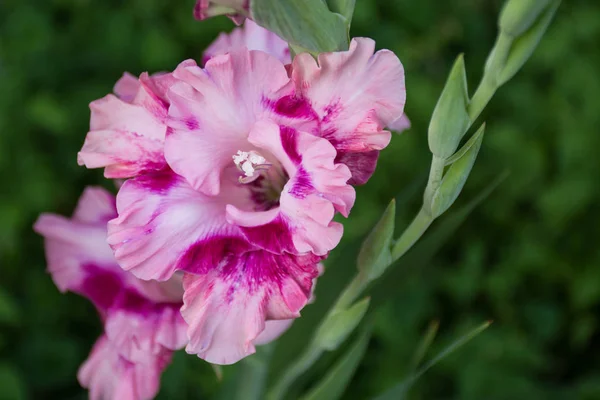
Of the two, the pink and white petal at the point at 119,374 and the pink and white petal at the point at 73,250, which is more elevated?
the pink and white petal at the point at 73,250

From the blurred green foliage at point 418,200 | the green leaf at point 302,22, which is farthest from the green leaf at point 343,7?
the blurred green foliage at point 418,200

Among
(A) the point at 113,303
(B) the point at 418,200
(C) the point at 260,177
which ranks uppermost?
(C) the point at 260,177

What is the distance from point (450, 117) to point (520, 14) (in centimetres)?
7

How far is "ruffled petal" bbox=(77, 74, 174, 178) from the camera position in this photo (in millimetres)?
482

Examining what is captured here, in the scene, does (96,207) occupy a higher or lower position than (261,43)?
lower

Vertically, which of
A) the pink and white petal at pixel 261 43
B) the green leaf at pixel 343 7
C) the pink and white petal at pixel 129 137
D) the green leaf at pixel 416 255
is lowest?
the green leaf at pixel 416 255

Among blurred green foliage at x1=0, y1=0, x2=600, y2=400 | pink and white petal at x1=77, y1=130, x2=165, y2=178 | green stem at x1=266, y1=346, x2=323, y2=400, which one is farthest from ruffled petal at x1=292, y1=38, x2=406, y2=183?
blurred green foliage at x1=0, y1=0, x2=600, y2=400

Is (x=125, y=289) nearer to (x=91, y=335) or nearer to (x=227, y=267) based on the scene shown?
(x=227, y=267)

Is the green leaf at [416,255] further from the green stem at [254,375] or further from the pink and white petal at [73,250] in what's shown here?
the pink and white petal at [73,250]

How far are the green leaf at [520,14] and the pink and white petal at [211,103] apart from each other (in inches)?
5.5

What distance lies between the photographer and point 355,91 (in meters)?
0.45

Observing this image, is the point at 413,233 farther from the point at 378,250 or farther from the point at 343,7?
the point at 343,7

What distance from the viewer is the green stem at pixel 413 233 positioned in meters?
0.52

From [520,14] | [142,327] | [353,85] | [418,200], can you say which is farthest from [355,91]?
[418,200]
